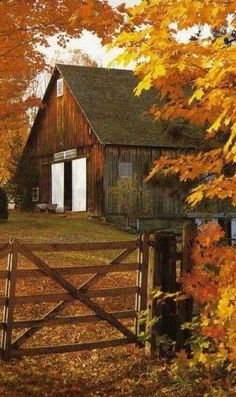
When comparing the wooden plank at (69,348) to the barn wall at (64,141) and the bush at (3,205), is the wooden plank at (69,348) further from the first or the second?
the barn wall at (64,141)

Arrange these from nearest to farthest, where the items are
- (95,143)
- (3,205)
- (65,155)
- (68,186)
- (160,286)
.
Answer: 1. (160,286)
2. (3,205)
3. (95,143)
4. (68,186)
5. (65,155)

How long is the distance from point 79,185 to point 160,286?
27.0 metres

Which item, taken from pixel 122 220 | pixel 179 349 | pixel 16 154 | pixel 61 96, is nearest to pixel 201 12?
pixel 179 349

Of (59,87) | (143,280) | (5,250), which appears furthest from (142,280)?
(59,87)

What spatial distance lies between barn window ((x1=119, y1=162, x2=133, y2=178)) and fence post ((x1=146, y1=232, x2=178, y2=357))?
2512cm

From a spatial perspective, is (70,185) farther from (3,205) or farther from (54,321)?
(54,321)

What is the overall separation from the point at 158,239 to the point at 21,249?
197 cm

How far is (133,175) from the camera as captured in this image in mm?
33875

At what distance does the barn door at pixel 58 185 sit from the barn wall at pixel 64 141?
71 cm

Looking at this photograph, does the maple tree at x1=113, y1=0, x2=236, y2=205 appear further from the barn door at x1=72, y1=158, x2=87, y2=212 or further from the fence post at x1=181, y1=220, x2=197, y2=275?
the barn door at x1=72, y1=158, x2=87, y2=212

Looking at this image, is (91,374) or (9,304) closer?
(91,374)

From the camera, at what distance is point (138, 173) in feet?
112

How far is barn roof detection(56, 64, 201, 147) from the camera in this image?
110ft

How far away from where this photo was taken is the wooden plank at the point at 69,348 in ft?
26.5
